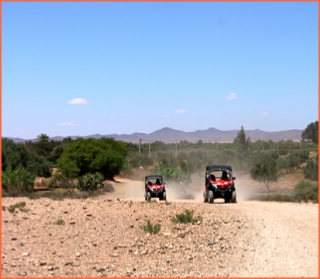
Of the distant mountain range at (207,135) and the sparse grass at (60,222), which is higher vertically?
the distant mountain range at (207,135)

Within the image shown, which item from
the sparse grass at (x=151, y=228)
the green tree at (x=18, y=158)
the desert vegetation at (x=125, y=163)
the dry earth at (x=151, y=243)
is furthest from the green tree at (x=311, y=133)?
the sparse grass at (x=151, y=228)

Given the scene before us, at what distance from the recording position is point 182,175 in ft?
174

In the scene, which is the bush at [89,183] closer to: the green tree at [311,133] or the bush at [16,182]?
the bush at [16,182]

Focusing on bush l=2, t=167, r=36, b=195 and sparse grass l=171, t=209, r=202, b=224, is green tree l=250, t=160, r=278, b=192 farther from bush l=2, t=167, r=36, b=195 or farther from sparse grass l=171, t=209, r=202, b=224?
sparse grass l=171, t=209, r=202, b=224

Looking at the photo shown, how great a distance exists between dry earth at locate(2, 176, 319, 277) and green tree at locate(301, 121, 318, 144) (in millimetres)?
59154

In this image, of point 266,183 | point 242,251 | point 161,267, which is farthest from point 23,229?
point 266,183

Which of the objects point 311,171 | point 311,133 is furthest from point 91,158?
point 311,133

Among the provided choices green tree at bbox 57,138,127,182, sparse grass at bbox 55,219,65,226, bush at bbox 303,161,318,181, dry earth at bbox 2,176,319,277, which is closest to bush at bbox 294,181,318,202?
dry earth at bbox 2,176,319,277

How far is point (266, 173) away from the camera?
49.4 meters

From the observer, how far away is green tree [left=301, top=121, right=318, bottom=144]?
252 feet

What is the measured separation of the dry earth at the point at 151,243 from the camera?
12.8 m

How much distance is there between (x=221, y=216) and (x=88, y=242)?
6.40 m

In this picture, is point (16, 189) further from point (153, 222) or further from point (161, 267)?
point (161, 267)

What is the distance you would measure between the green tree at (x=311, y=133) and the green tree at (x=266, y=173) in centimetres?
2804
